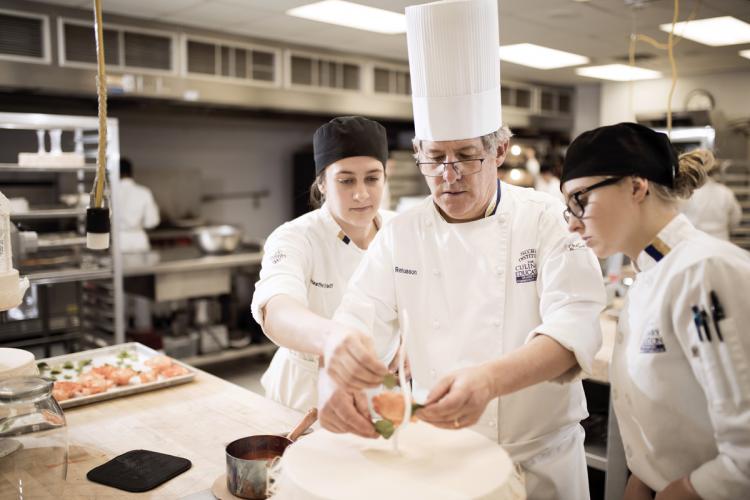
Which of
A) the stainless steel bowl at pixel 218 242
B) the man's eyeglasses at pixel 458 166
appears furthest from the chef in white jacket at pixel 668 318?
the stainless steel bowl at pixel 218 242

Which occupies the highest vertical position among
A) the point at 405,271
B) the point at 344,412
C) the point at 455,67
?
the point at 455,67

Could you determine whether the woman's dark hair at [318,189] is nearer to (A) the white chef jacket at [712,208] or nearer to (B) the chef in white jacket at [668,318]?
(B) the chef in white jacket at [668,318]

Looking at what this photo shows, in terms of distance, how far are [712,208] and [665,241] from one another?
6099 mm

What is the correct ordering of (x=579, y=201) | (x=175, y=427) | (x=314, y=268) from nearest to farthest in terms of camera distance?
(x=579, y=201) → (x=175, y=427) → (x=314, y=268)

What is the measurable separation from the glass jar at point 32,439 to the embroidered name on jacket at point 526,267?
1.16 metres

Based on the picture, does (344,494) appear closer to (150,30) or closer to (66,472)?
(66,472)

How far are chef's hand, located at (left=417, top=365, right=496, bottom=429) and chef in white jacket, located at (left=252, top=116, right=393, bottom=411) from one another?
71 cm

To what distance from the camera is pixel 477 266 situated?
66.4 inches

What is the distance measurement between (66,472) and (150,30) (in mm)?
4875

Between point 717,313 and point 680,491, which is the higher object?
point 717,313

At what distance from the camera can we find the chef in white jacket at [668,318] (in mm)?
1219

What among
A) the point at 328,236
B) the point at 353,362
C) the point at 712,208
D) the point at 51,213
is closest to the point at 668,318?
the point at 353,362

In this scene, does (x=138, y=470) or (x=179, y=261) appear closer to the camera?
(x=138, y=470)

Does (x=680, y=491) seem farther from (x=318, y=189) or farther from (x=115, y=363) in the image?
(x=115, y=363)
